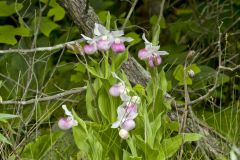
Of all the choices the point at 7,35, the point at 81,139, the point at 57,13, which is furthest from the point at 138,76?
the point at 7,35

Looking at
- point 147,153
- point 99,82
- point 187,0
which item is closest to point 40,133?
point 99,82

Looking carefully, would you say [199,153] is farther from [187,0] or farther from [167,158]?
[187,0]

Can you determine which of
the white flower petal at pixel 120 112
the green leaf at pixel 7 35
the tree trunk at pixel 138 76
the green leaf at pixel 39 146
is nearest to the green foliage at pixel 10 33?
the green leaf at pixel 7 35

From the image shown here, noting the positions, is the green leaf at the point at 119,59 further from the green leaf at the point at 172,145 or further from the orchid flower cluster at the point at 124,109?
the green leaf at the point at 172,145

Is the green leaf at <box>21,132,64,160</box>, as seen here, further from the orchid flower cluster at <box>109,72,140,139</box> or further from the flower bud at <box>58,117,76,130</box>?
the orchid flower cluster at <box>109,72,140,139</box>

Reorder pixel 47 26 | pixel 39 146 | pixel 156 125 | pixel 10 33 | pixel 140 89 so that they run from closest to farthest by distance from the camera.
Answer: pixel 156 125 → pixel 140 89 → pixel 39 146 → pixel 10 33 → pixel 47 26

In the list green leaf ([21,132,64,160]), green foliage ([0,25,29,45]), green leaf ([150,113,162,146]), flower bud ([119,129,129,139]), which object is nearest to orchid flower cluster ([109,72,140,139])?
flower bud ([119,129,129,139])

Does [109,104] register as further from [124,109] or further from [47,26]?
[47,26]
